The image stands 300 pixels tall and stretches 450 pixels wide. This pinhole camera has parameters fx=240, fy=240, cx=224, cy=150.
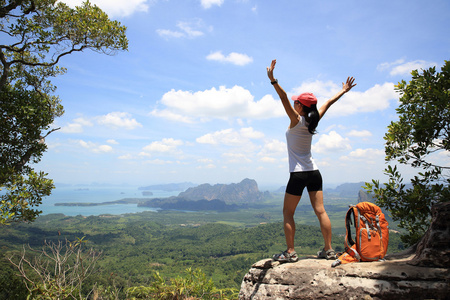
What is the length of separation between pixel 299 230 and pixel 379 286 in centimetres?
10050

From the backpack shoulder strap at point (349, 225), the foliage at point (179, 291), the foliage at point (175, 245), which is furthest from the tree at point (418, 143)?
the foliage at point (175, 245)

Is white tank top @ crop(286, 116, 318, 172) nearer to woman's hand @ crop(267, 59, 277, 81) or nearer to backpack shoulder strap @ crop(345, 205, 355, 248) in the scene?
woman's hand @ crop(267, 59, 277, 81)

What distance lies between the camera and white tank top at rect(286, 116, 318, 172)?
12.7ft

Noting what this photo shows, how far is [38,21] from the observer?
283 inches

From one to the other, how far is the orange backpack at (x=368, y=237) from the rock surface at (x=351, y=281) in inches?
5.8

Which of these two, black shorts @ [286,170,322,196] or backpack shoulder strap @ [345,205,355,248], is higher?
black shorts @ [286,170,322,196]

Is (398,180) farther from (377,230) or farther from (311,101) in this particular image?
(311,101)

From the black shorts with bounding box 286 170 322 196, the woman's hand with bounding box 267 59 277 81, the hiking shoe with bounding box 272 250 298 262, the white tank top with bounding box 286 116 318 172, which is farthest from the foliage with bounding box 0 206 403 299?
the woman's hand with bounding box 267 59 277 81

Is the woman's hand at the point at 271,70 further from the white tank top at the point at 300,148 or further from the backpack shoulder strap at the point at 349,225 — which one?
the backpack shoulder strap at the point at 349,225

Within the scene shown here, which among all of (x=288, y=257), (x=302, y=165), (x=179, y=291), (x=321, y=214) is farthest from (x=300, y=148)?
(x=179, y=291)

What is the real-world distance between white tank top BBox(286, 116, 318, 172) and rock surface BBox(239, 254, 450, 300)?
155cm

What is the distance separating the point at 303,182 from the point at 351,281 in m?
1.49

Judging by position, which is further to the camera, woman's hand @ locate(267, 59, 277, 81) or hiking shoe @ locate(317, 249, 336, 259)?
hiking shoe @ locate(317, 249, 336, 259)

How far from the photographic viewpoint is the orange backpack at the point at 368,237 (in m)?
3.69
